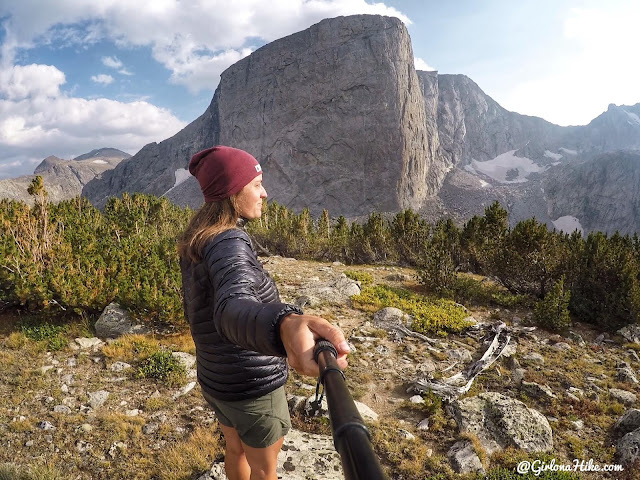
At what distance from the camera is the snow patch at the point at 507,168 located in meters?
134

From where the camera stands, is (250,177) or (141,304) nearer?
(250,177)

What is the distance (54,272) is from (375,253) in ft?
59.4

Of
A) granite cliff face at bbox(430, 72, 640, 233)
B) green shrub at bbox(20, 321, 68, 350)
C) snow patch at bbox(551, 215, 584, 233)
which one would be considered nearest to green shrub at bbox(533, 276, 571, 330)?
green shrub at bbox(20, 321, 68, 350)

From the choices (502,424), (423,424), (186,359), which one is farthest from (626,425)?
(186,359)

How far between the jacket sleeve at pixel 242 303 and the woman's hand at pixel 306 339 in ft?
0.19

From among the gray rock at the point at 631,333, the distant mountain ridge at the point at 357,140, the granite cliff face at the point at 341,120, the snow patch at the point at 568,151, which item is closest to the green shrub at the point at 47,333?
the gray rock at the point at 631,333

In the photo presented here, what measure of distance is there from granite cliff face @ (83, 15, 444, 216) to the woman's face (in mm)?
91857

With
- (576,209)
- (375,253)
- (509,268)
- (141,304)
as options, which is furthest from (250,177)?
(576,209)

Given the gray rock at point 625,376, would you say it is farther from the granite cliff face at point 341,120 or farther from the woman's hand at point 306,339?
the granite cliff face at point 341,120

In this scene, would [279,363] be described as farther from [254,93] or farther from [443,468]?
[254,93]

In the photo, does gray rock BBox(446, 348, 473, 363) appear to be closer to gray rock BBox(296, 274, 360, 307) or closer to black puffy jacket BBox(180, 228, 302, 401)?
gray rock BBox(296, 274, 360, 307)

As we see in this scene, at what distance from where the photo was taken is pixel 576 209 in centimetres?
10394

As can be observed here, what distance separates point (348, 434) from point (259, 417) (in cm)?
146

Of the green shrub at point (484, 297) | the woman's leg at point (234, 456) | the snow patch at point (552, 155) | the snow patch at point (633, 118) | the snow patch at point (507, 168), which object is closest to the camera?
the woman's leg at point (234, 456)
